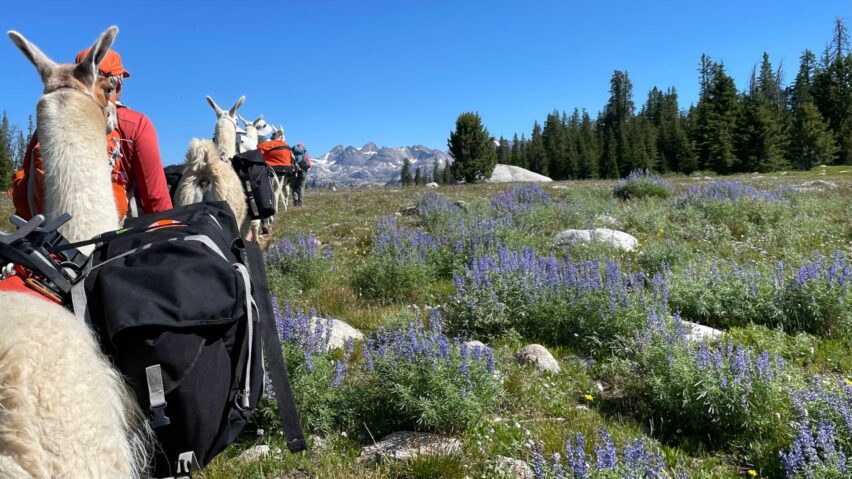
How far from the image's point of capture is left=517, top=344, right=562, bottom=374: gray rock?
4.24 m

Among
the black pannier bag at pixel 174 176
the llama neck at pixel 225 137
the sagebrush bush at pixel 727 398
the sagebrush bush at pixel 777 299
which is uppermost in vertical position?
the llama neck at pixel 225 137

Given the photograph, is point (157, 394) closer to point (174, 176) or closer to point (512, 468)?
point (512, 468)

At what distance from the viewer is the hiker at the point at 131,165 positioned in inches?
133

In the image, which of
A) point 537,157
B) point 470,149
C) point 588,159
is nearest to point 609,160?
point 588,159

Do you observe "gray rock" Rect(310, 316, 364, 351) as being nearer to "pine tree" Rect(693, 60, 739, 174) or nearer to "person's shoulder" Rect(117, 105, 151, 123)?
"person's shoulder" Rect(117, 105, 151, 123)

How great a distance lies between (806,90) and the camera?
67.9 meters

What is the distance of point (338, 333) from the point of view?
503 centimetres

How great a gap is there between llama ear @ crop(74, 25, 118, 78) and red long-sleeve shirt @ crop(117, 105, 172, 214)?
116cm

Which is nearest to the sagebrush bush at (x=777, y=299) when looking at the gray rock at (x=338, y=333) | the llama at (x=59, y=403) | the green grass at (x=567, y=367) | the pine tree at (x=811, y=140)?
the green grass at (x=567, y=367)

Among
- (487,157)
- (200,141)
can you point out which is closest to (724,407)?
(200,141)

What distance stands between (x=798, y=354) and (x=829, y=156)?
62029mm

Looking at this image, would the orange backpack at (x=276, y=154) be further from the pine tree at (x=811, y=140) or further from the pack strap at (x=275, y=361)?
the pine tree at (x=811, y=140)

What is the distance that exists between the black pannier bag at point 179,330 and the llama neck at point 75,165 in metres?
0.53

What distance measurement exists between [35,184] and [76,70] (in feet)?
2.79
